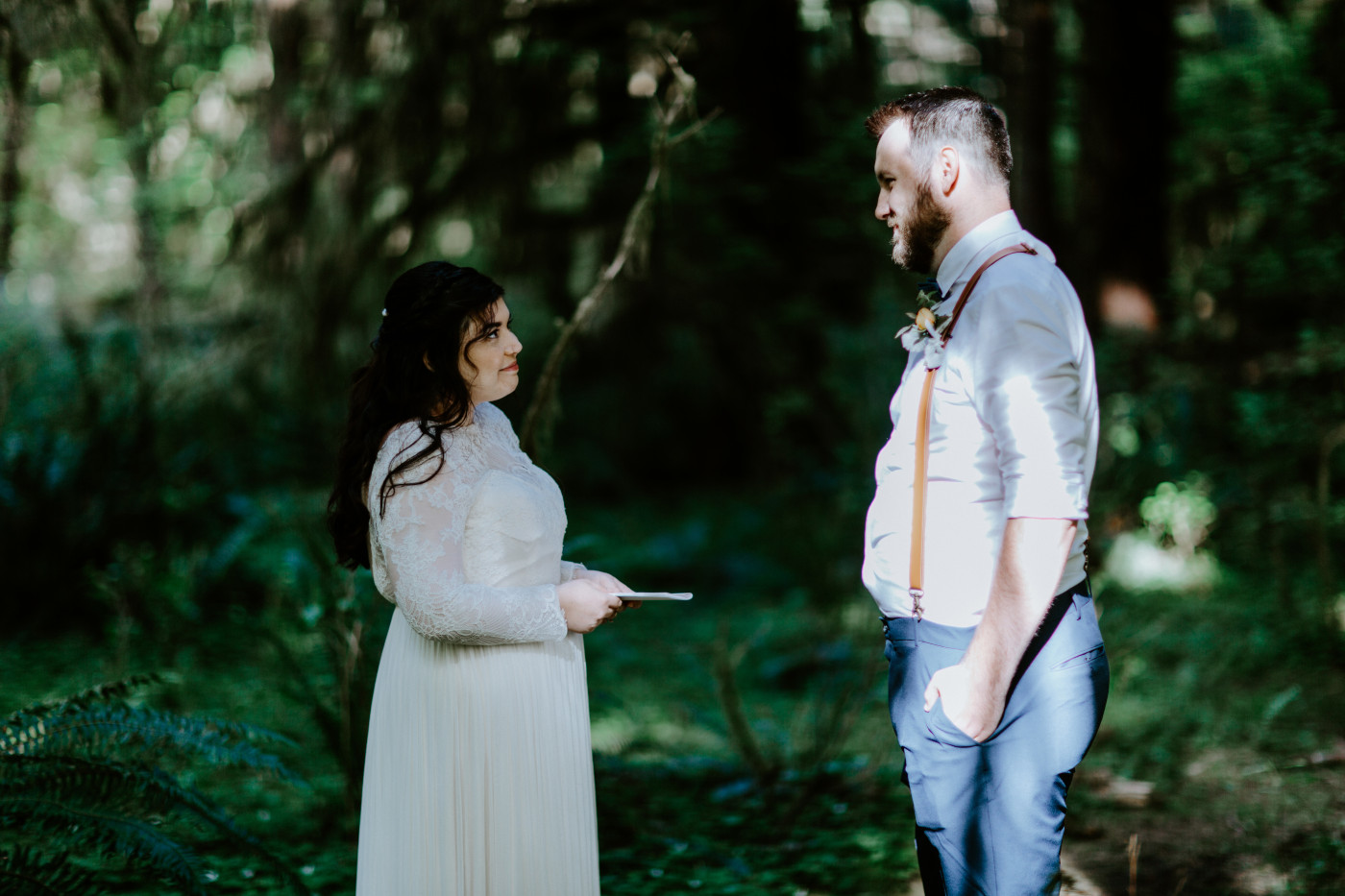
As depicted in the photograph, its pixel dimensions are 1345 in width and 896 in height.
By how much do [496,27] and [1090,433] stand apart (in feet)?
18.7

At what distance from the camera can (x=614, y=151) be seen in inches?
323

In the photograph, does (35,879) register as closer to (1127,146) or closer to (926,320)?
(926,320)

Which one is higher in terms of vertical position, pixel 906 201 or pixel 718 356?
pixel 718 356

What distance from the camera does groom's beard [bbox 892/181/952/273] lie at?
6.95ft

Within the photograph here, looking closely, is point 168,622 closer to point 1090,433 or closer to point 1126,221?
point 1090,433

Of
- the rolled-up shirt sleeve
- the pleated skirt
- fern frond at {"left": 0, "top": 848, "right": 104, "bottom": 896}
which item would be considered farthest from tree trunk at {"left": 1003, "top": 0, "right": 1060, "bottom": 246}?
fern frond at {"left": 0, "top": 848, "right": 104, "bottom": 896}

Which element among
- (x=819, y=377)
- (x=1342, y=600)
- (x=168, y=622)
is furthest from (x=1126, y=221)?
(x=168, y=622)

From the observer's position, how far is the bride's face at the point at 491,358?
7.65 feet

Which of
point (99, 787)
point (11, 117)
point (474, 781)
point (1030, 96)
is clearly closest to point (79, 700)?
point (99, 787)

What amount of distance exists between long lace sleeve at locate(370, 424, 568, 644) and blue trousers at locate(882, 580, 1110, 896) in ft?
2.96

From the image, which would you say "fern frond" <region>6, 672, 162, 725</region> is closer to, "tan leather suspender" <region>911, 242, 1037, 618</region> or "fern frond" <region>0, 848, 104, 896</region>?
"fern frond" <region>0, 848, 104, 896</region>

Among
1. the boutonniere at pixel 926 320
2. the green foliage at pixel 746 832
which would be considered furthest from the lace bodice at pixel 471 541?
→ the green foliage at pixel 746 832

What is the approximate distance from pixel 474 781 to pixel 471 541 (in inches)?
22.1

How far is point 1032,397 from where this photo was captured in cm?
186
